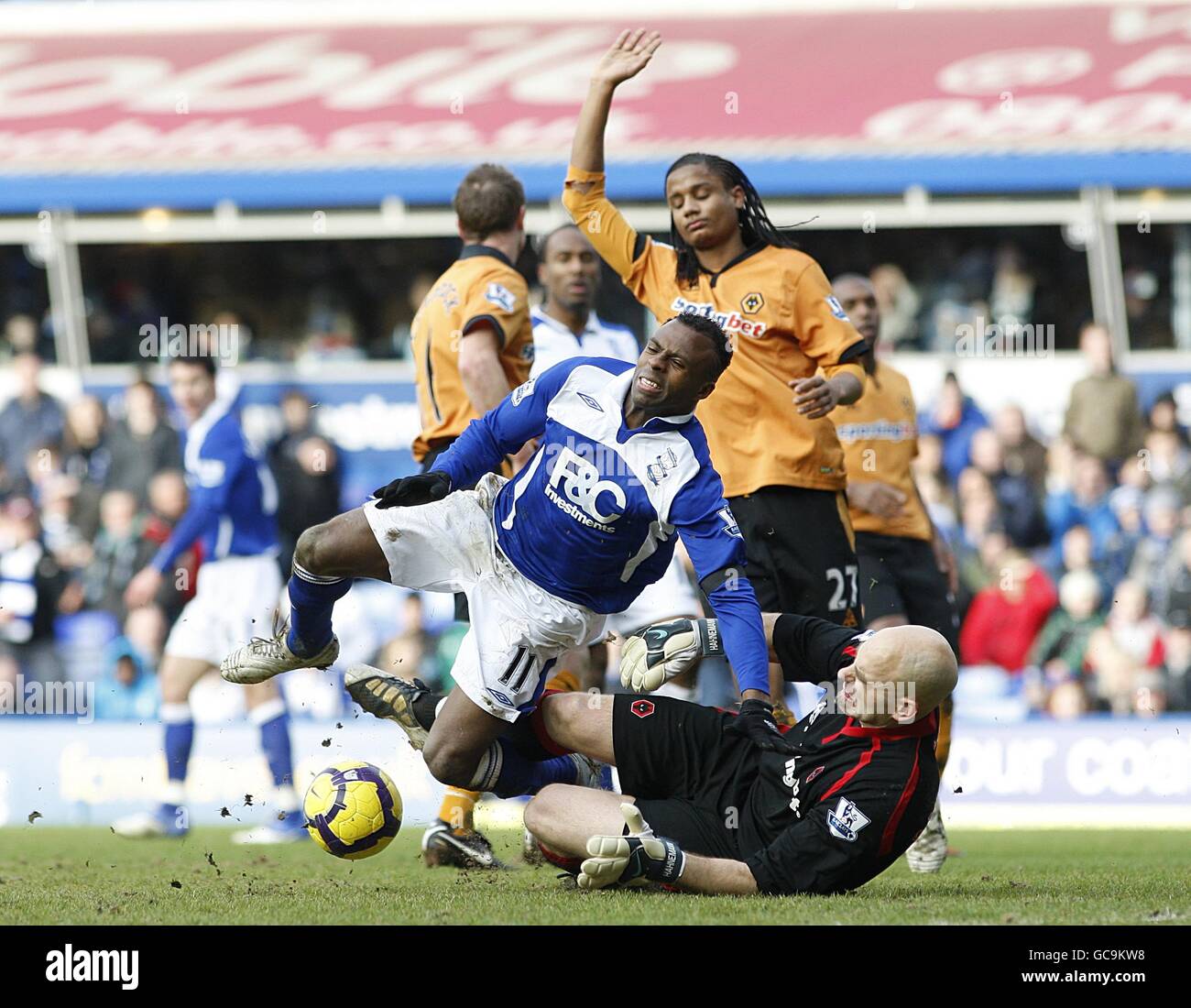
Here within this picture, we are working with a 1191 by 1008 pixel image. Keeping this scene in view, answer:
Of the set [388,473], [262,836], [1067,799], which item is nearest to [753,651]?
[262,836]

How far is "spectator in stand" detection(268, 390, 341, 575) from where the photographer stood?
14.0 metres

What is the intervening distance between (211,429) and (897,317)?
7.59 meters

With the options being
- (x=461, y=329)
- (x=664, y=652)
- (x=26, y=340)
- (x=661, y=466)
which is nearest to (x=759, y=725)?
(x=664, y=652)

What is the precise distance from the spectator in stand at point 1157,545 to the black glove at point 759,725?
796cm

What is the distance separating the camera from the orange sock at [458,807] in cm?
742

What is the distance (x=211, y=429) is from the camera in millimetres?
9484

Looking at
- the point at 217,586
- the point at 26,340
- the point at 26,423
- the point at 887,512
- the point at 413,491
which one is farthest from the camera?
the point at 26,340

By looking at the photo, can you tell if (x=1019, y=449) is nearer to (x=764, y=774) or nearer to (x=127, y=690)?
(x=127, y=690)

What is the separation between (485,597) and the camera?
6383 millimetres

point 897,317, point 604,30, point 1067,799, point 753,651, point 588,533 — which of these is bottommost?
point 1067,799

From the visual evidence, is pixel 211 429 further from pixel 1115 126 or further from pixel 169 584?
pixel 1115 126

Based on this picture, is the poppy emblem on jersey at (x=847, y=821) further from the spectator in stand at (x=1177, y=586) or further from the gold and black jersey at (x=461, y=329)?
the spectator in stand at (x=1177, y=586)

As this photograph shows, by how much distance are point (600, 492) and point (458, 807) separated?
2.11 m

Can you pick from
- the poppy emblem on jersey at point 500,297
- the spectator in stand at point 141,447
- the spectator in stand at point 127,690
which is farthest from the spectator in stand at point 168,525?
the poppy emblem on jersey at point 500,297
